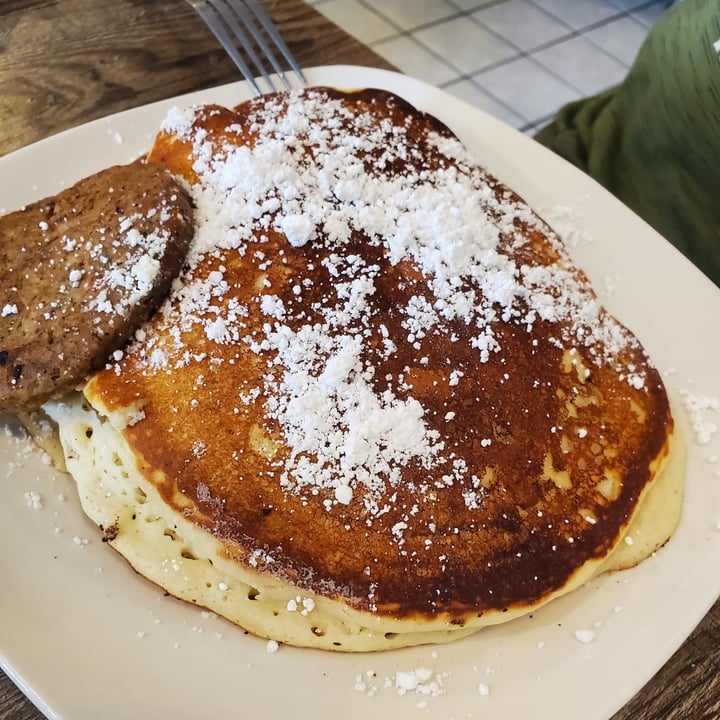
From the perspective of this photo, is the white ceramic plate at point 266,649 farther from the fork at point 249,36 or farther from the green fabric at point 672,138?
the fork at point 249,36

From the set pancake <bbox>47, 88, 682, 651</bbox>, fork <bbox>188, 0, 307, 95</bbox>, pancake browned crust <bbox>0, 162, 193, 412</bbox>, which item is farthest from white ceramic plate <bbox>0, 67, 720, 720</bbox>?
fork <bbox>188, 0, 307, 95</bbox>

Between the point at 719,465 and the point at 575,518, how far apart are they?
289mm

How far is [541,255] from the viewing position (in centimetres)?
109

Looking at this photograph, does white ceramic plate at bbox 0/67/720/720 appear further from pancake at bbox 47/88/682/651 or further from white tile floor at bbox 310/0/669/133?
white tile floor at bbox 310/0/669/133

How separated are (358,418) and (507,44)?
9.41ft

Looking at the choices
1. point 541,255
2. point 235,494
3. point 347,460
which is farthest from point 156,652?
point 541,255

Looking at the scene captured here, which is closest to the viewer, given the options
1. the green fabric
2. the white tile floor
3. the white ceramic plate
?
the white ceramic plate

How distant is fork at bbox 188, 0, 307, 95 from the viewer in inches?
55.6

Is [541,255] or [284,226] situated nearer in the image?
[284,226]

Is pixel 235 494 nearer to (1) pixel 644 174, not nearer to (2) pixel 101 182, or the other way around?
(2) pixel 101 182

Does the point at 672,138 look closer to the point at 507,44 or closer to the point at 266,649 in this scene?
the point at 266,649

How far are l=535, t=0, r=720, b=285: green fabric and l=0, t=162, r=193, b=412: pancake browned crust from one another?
1.02 meters

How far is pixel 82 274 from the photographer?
89 cm

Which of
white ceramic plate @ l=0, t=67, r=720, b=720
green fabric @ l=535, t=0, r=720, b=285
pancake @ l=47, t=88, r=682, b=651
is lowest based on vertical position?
white ceramic plate @ l=0, t=67, r=720, b=720
